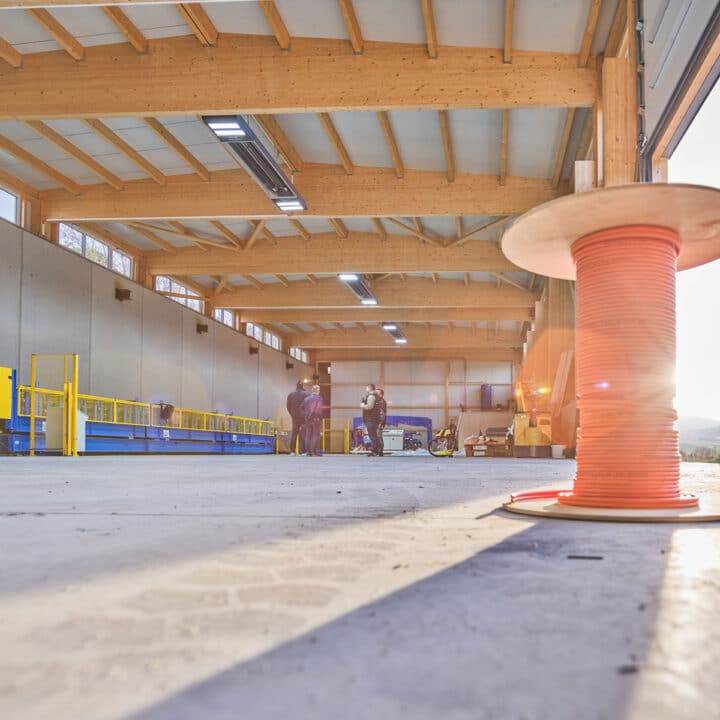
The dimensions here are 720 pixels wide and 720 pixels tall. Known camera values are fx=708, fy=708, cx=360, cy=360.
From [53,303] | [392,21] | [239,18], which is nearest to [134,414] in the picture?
[53,303]

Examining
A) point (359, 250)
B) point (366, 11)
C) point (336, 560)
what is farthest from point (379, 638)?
point (359, 250)

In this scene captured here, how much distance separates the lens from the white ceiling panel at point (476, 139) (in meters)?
10.4

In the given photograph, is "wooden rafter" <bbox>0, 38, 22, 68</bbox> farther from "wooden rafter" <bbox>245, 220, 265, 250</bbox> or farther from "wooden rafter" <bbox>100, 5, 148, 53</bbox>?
"wooden rafter" <bbox>245, 220, 265, 250</bbox>

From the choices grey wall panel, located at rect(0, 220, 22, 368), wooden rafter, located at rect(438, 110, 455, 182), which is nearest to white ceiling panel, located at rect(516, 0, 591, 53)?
wooden rafter, located at rect(438, 110, 455, 182)

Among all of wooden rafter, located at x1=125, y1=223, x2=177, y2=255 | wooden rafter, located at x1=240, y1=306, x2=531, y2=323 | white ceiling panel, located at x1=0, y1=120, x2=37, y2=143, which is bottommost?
wooden rafter, located at x1=240, y1=306, x2=531, y2=323

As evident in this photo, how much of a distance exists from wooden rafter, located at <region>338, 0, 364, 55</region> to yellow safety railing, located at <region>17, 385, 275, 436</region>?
794 cm

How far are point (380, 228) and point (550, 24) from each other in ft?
25.4

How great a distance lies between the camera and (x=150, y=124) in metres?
11.1

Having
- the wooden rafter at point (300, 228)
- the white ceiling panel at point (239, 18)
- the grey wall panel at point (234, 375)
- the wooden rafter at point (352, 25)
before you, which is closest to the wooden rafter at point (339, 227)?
the wooden rafter at point (300, 228)

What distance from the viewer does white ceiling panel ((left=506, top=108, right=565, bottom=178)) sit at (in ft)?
33.5

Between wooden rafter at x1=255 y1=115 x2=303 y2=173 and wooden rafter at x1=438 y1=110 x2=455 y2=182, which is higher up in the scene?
wooden rafter at x1=255 y1=115 x2=303 y2=173

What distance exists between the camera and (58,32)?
8.91 metres

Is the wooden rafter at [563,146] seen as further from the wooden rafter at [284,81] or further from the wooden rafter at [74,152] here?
the wooden rafter at [74,152]

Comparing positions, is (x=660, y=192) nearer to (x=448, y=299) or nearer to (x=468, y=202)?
(x=468, y=202)
